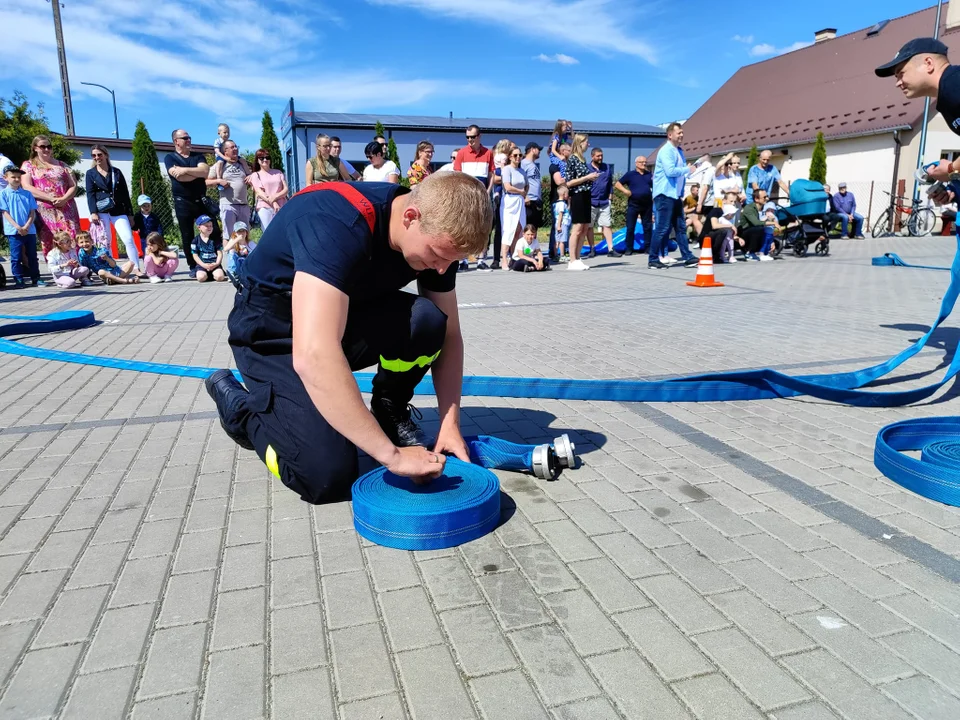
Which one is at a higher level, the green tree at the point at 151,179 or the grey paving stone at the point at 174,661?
the green tree at the point at 151,179

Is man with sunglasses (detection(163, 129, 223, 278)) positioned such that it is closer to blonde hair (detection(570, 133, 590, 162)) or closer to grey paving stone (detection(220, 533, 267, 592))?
blonde hair (detection(570, 133, 590, 162))

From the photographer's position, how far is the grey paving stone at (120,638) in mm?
1870

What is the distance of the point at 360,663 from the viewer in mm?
1859

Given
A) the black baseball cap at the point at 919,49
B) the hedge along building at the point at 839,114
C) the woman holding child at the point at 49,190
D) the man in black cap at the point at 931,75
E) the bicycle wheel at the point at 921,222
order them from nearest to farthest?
the man in black cap at the point at 931,75 → the black baseball cap at the point at 919,49 → the woman holding child at the point at 49,190 → the bicycle wheel at the point at 921,222 → the hedge along building at the point at 839,114

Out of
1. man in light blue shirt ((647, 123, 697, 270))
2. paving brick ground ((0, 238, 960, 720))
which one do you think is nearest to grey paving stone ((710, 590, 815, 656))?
paving brick ground ((0, 238, 960, 720))

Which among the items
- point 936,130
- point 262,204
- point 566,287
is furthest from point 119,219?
point 936,130

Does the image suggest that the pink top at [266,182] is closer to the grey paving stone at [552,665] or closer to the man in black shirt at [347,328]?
the man in black shirt at [347,328]

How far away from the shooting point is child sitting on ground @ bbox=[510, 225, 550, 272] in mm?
12195

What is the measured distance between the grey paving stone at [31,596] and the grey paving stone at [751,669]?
1.98 m

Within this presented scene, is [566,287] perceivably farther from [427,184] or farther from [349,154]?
[349,154]

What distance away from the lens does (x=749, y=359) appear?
5.38 m

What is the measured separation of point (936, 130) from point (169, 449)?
97.4 feet

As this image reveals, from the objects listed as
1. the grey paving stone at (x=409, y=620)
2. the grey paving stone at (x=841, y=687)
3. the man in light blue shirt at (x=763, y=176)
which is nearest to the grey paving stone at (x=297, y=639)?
the grey paving stone at (x=409, y=620)

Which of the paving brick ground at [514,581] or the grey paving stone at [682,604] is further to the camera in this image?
the grey paving stone at [682,604]
